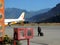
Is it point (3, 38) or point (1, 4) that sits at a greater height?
point (1, 4)

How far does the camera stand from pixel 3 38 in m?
12.0

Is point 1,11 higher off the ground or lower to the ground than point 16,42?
higher

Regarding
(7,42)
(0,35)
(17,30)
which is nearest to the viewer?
(17,30)

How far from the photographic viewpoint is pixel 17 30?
10.8 metres

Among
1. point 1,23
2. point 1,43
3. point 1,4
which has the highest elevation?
point 1,4

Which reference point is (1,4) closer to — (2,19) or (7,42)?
(2,19)

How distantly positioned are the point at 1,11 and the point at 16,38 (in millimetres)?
1308

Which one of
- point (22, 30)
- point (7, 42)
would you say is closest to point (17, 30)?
point (22, 30)

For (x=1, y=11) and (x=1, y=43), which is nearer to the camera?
(x=1, y=11)

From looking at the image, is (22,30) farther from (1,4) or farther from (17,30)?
(1,4)

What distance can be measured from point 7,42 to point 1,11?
167 centimetres

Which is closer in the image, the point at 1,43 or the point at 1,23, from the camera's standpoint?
the point at 1,23

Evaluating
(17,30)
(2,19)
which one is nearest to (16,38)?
(17,30)

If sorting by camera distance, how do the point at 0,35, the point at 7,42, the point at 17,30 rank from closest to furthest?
1. the point at 17,30
2. the point at 0,35
3. the point at 7,42
